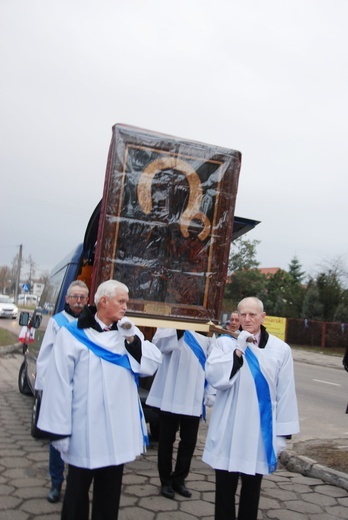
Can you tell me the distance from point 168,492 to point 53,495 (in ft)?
3.16

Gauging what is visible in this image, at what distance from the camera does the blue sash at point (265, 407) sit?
341 centimetres

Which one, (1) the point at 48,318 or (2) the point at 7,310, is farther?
(2) the point at 7,310

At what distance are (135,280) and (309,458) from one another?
2.86 meters

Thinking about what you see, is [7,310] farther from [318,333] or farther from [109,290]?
[109,290]

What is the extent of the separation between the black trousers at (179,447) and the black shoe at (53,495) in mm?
889

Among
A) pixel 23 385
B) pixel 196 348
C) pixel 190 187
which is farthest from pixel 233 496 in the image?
pixel 23 385

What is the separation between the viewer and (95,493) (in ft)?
10.5

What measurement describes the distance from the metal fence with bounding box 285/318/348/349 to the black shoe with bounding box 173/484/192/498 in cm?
2527

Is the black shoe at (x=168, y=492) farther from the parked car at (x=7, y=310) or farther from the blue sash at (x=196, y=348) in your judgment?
the parked car at (x=7, y=310)

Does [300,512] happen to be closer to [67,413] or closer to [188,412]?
[188,412]

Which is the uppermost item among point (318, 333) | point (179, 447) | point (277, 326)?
point (277, 326)

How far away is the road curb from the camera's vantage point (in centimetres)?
506

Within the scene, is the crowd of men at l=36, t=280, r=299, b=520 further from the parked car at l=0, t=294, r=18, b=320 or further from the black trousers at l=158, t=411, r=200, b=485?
the parked car at l=0, t=294, r=18, b=320

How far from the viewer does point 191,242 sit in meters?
4.84
